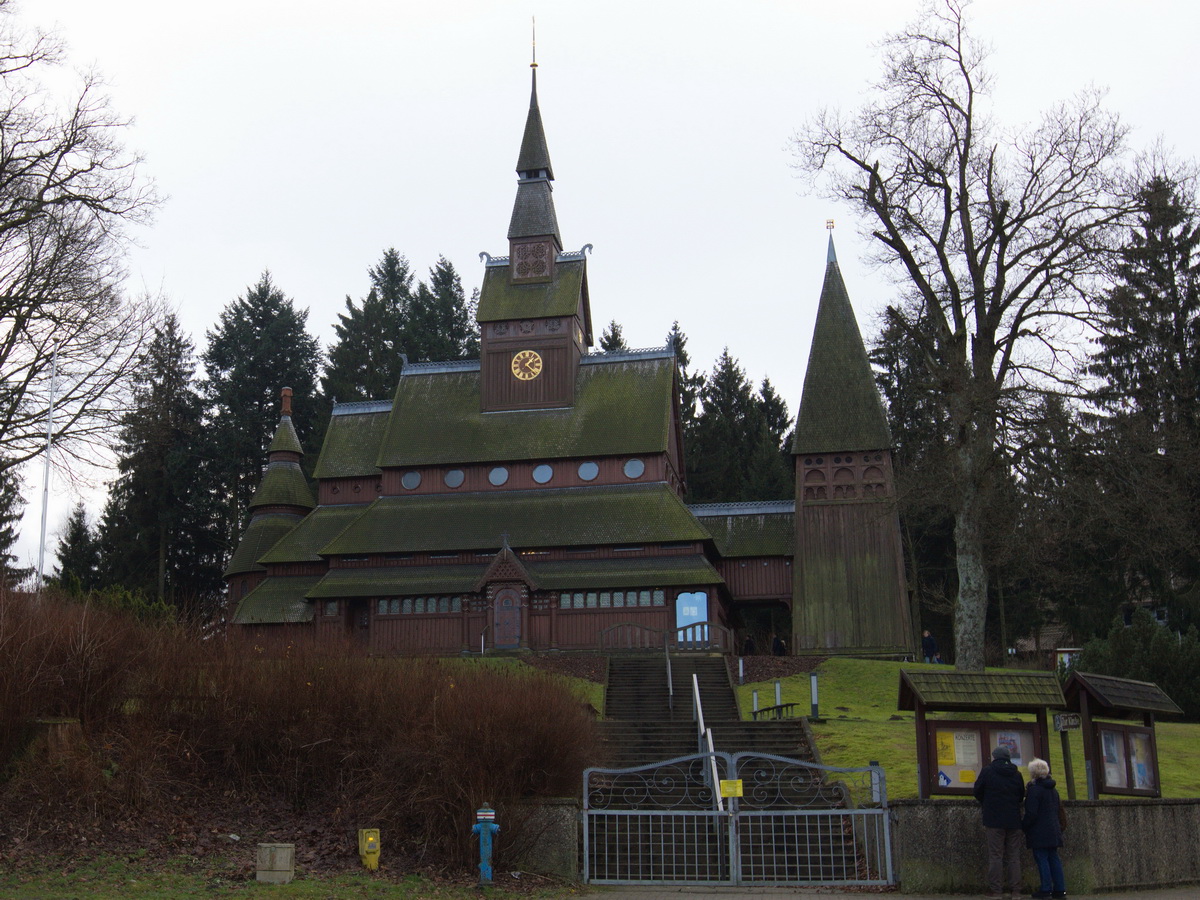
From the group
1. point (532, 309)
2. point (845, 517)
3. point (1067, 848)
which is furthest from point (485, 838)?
point (532, 309)

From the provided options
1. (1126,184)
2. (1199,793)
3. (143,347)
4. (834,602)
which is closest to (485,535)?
(834,602)

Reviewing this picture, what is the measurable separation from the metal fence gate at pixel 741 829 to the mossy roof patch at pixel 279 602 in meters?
22.9

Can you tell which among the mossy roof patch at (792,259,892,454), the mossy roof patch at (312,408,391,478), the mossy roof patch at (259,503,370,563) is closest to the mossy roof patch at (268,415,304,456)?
the mossy roof patch at (312,408,391,478)

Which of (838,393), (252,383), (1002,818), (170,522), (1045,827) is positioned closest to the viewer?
(1045,827)

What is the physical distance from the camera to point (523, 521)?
1511 inches

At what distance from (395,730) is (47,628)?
455 cm

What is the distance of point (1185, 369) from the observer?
3509cm

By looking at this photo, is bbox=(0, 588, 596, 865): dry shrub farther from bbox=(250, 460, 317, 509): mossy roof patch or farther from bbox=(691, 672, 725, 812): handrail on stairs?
bbox=(250, 460, 317, 509): mossy roof patch

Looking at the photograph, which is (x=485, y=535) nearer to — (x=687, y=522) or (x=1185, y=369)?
(x=687, y=522)

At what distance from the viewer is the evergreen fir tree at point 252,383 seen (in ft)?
188

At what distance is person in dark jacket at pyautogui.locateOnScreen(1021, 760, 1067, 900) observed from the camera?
43.0 feet

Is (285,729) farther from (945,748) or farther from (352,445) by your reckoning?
(352,445)

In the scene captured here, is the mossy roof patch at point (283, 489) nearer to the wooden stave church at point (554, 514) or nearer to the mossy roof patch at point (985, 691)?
the wooden stave church at point (554, 514)

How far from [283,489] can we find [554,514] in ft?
43.7
